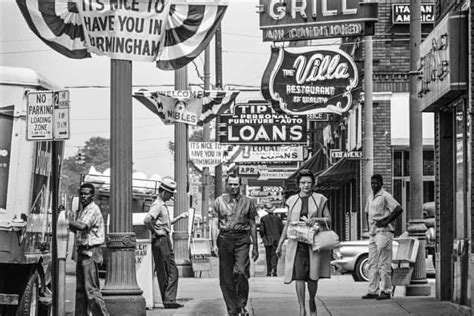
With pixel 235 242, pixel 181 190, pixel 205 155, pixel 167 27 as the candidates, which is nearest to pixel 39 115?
pixel 167 27

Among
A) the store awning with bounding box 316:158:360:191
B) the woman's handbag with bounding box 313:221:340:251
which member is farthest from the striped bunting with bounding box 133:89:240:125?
the woman's handbag with bounding box 313:221:340:251

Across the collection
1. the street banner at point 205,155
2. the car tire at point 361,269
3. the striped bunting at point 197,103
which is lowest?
the car tire at point 361,269

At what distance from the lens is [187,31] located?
44.0ft

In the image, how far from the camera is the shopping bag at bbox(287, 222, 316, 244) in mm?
12516

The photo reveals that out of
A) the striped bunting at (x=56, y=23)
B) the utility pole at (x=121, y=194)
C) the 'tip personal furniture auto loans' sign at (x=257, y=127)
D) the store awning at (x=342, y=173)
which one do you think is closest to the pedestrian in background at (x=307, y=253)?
the utility pole at (x=121, y=194)

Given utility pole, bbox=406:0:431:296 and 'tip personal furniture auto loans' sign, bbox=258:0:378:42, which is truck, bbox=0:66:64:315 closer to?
'tip personal furniture auto loans' sign, bbox=258:0:378:42

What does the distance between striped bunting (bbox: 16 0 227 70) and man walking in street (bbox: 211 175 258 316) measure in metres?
1.89

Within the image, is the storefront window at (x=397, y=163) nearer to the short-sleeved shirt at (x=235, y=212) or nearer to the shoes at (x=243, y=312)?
the short-sleeved shirt at (x=235, y=212)

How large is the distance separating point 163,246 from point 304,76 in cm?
1090

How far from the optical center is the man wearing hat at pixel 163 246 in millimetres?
15422

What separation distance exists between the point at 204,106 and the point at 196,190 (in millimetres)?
34959

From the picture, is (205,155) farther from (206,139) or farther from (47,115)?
(47,115)

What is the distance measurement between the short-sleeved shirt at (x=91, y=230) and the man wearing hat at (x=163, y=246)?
2.43 m

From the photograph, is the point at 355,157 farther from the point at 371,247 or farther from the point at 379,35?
the point at 371,247
